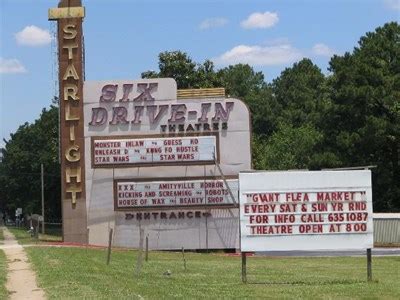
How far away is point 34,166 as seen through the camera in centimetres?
8725

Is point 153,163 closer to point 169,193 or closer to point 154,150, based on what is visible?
point 154,150

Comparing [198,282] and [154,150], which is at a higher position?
[154,150]

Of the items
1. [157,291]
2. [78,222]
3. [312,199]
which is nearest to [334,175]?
[312,199]

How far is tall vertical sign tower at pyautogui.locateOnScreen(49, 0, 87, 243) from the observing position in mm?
39500

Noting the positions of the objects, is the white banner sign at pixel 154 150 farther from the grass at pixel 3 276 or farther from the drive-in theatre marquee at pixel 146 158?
the grass at pixel 3 276

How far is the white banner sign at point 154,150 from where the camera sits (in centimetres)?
3894

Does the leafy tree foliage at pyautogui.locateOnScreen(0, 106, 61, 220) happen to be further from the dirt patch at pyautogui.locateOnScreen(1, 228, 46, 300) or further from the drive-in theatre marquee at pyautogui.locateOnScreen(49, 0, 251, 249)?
the dirt patch at pyautogui.locateOnScreen(1, 228, 46, 300)

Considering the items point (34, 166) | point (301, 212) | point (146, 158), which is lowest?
point (301, 212)

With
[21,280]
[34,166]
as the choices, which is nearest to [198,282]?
[21,280]

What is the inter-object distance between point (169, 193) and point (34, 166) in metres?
51.1

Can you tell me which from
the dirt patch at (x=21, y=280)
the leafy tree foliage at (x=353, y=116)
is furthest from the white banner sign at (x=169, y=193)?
the leafy tree foliage at (x=353, y=116)

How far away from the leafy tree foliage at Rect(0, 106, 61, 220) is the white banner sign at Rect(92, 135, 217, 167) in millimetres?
42122

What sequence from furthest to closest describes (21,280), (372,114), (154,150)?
(372,114) < (154,150) < (21,280)

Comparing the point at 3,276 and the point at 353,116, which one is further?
the point at 353,116
